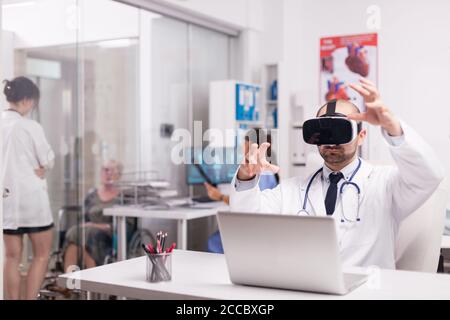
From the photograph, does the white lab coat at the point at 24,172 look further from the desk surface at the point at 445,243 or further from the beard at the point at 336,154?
the desk surface at the point at 445,243

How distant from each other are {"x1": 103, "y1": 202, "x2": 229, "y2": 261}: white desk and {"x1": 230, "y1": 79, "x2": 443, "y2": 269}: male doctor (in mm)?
1680

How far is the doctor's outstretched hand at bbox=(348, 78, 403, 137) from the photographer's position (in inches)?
60.1

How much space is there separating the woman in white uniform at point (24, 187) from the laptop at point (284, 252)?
2.09 m

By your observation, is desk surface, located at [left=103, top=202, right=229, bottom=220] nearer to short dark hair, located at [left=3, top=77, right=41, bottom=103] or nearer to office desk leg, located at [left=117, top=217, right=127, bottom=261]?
office desk leg, located at [left=117, top=217, right=127, bottom=261]

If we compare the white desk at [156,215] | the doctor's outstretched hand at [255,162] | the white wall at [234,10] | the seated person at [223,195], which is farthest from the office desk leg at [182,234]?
the doctor's outstretched hand at [255,162]

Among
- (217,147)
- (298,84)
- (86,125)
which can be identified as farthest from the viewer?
(298,84)

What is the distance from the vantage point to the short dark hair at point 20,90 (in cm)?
324

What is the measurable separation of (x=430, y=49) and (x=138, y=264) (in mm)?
3628

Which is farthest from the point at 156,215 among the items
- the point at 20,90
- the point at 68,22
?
the point at 68,22

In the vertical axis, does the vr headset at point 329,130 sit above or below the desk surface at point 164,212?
above

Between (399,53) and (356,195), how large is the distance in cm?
307
